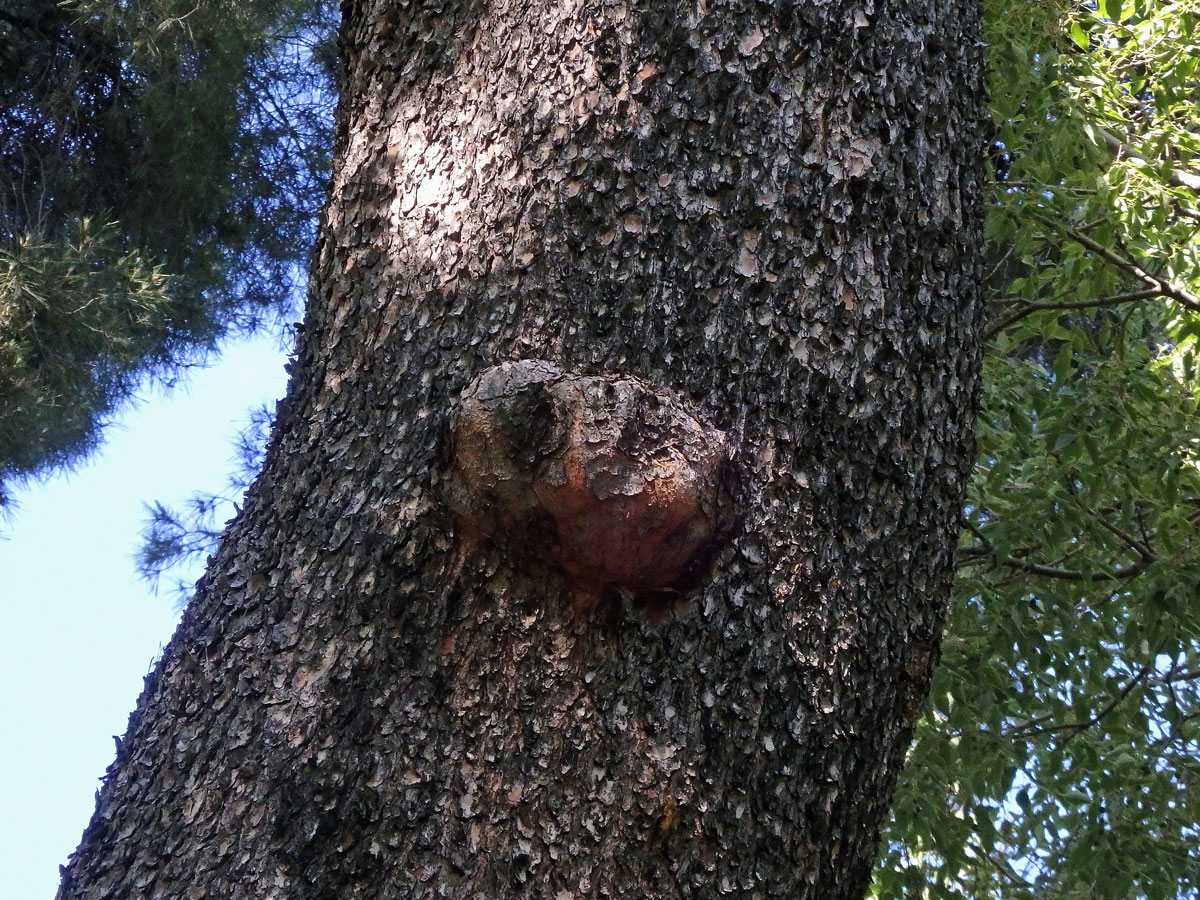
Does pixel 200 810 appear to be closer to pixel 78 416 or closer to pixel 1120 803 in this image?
pixel 1120 803

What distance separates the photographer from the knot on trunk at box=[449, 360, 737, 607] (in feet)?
3.48

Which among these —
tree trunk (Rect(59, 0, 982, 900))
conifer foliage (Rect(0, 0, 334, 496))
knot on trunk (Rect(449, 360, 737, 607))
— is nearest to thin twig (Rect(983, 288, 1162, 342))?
tree trunk (Rect(59, 0, 982, 900))

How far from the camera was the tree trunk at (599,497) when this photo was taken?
100 cm

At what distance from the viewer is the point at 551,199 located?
118cm

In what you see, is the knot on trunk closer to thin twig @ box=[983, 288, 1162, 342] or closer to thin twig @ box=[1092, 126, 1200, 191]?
thin twig @ box=[983, 288, 1162, 342]

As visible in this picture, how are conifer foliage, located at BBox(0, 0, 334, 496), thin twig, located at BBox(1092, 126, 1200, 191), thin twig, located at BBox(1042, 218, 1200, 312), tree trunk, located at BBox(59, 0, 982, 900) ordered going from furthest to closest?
conifer foliage, located at BBox(0, 0, 334, 496)
thin twig, located at BBox(1092, 126, 1200, 191)
thin twig, located at BBox(1042, 218, 1200, 312)
tree trunk, located at BBox(59, 0, 982, 900)

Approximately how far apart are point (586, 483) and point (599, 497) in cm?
2

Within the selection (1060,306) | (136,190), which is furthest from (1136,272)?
(136,190)

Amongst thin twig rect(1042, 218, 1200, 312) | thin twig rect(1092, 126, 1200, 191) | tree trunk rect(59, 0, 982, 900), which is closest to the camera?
tree trunk rect(59, 0, 982, 900)

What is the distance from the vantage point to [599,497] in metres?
1.06

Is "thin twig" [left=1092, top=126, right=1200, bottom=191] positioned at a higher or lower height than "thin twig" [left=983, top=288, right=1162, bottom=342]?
higher

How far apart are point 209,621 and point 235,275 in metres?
4.21

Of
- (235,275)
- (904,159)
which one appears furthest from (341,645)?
(235,275)

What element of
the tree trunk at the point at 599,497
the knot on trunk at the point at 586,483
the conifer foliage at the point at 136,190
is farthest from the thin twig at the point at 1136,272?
the conifer foliage at the point at 136,190
